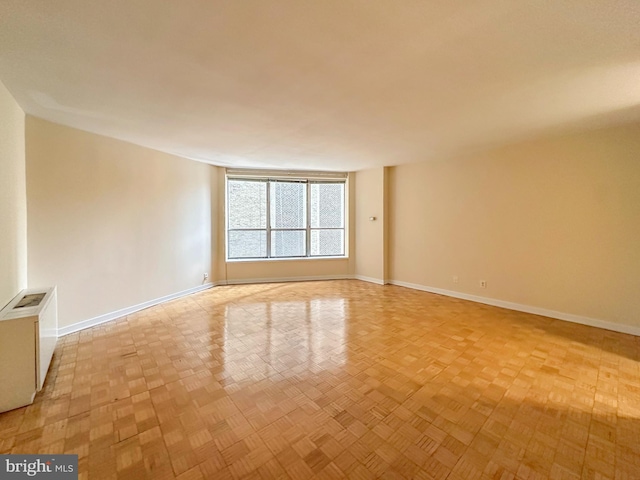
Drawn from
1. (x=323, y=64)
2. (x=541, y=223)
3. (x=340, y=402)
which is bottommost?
(x=340, y=402)

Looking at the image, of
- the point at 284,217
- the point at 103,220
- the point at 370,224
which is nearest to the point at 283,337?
the point at 103,220

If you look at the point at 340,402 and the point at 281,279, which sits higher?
the point at 281,279

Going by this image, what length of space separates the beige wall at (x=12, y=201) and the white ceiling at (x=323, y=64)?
22 centimetres

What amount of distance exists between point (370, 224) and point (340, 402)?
4.42 metres

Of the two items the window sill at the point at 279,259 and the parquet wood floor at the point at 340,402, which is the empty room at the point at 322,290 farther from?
the window sill at the point at 279,259

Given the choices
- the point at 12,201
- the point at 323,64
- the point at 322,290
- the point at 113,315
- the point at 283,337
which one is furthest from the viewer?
the point at 322,290

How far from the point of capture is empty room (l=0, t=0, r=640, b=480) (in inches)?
58.3

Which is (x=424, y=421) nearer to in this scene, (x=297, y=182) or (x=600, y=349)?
(x=600, y=349)

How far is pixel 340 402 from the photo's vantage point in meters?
1.93

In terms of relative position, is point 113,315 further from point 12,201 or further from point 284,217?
point 284,217

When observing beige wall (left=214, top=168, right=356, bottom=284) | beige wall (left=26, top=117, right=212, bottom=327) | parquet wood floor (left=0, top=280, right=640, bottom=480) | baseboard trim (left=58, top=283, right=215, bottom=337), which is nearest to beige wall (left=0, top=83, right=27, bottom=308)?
beige wall (left=26, top=117, right=212, bottom=327)

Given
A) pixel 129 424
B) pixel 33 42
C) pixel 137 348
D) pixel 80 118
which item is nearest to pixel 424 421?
pixel 129 424

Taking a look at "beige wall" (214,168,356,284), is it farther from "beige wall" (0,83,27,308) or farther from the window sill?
"beige wall" (0,83,27,308)

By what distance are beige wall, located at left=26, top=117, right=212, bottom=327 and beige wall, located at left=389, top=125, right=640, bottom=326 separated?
456cm
